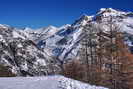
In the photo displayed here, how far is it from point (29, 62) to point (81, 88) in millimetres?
154215

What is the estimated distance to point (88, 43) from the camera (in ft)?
157

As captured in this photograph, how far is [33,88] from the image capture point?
58.0 feet

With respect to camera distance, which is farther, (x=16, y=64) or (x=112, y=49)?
(x=16, y=64)

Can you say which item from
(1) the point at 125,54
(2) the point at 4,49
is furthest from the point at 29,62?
(1) the point at 125,54

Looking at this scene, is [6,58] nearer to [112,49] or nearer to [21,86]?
[112,49]

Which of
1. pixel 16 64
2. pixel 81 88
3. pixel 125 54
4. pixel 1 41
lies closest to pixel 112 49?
pixel 125 54

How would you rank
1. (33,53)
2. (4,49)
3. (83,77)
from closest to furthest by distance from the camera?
(83,77) → (4,49) → (33,53)

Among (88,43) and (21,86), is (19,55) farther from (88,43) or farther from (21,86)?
(21,86)

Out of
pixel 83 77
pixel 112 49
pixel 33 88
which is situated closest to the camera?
pixel 33 88

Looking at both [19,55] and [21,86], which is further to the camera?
[19,55]

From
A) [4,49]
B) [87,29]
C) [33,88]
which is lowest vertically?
[33,88]

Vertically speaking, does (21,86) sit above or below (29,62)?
below

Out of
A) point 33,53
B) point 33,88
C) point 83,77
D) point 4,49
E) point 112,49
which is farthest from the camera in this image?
point 33,53

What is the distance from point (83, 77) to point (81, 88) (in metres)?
27.3
